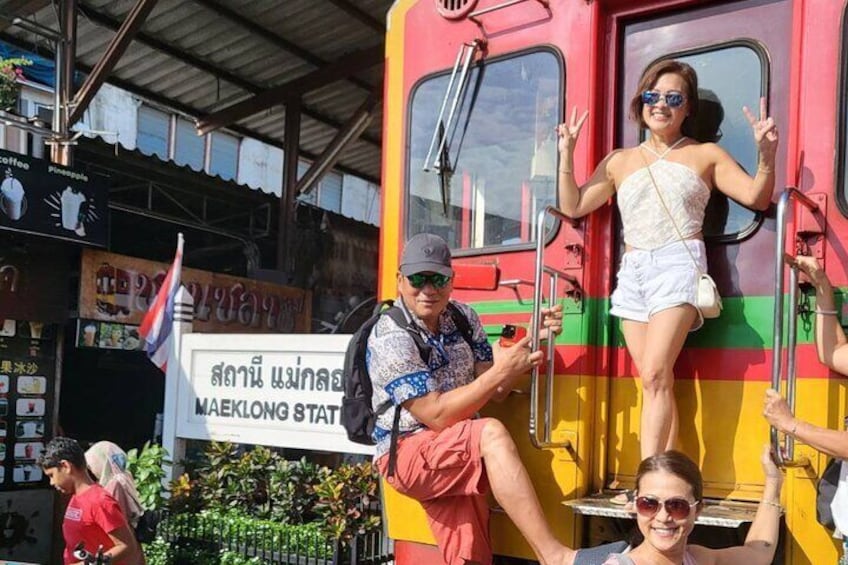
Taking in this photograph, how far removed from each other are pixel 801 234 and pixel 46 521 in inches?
322

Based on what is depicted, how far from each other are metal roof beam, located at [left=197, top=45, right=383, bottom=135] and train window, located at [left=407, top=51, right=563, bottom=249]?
813 cm

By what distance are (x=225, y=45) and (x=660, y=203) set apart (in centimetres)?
908

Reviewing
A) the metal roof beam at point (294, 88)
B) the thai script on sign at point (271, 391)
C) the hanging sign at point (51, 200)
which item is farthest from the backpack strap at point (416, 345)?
the metal roof beam at point (294, 88)

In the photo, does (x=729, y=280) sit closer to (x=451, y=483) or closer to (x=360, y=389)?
(x=451, y=483)

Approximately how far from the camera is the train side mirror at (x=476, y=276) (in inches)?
147

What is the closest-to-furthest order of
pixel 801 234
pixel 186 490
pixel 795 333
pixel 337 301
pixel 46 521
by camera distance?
pixel 795 333
pixel 801 234
pixel 186 490
pixel 46 521
pixel 337 301

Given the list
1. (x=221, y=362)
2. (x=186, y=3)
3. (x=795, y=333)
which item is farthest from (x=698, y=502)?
(x=186, y=3)

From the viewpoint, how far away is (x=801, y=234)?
120 inches

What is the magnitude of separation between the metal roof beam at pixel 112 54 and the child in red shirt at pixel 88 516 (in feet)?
17.7

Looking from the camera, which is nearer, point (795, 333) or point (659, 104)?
point (795, 333)

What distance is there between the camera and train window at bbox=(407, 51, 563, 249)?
12.1ft

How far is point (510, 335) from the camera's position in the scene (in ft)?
11.5

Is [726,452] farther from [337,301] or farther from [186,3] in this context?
[337,301]

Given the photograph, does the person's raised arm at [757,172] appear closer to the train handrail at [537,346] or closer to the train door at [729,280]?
the train door at [729,280]
